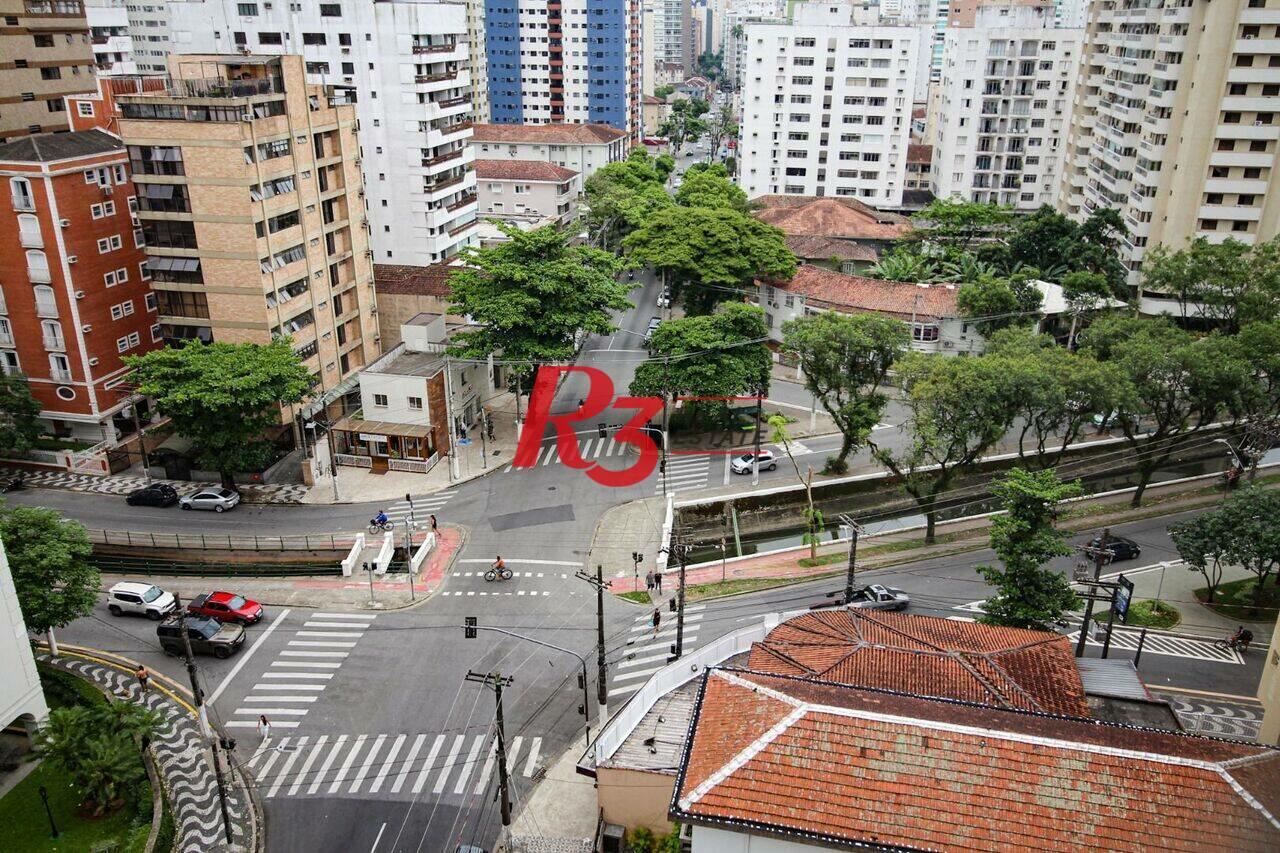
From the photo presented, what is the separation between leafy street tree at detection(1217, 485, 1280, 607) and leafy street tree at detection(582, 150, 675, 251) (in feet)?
211

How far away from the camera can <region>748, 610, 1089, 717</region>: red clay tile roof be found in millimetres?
31062

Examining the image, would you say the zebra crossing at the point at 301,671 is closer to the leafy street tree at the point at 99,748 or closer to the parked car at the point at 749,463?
the leafy street tree at the point at 99,748

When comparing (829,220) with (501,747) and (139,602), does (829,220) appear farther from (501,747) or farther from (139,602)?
(501,747)

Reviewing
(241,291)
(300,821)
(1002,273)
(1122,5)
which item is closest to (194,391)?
(241,291)

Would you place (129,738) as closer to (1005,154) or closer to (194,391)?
(194,391)

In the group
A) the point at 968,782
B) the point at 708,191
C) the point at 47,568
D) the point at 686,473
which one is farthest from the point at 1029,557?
the point at 708,191

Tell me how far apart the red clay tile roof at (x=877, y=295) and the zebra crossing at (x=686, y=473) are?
2233 centimetres

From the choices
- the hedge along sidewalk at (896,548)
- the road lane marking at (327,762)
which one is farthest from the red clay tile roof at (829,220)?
the road lane marking at (327,762)

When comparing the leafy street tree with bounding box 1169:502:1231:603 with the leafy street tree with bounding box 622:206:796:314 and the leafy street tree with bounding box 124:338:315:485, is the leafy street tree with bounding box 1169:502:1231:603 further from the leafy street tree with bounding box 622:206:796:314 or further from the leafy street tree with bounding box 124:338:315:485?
the leafy street tree with bounding box 124:338:315:485

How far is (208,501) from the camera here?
55594 millimetres

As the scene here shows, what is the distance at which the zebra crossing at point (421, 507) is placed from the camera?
55.3 meters

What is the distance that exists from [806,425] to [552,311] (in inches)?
823

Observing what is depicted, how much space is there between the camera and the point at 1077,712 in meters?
30.3

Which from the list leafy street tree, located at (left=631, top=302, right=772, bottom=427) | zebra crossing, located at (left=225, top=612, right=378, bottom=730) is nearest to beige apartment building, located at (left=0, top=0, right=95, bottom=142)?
zebra crossing, located at (left=225, top=612, right=378, bottom=730)
